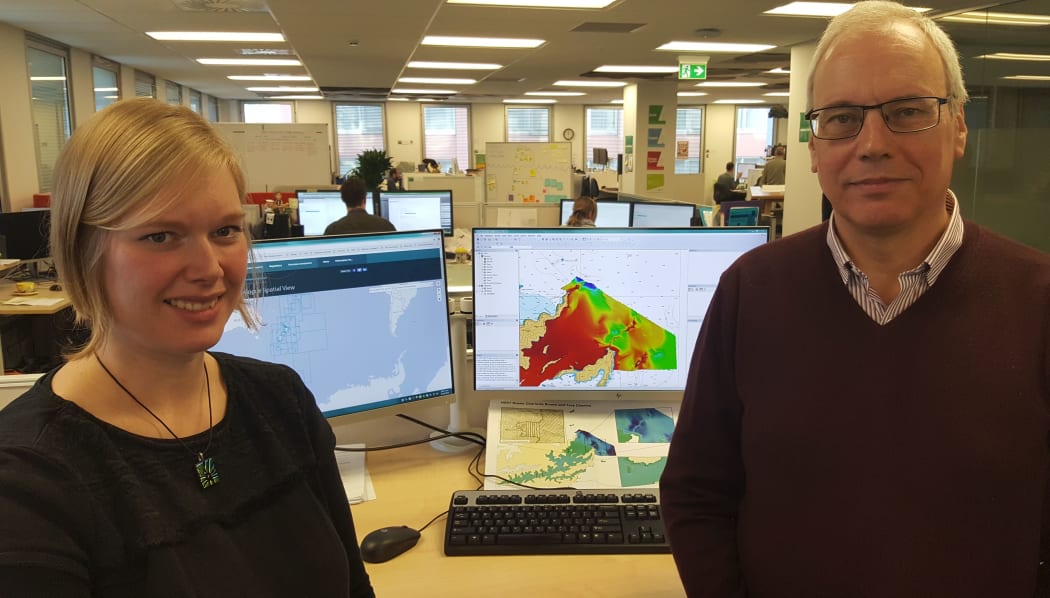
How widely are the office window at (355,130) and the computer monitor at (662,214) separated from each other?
11757 mm

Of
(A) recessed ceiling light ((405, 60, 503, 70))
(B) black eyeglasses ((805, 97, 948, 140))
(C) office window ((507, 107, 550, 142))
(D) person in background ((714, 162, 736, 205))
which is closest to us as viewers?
(B) black eyeglasses ((805, 97, 948, 140))

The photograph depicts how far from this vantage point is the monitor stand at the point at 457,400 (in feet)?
5.80

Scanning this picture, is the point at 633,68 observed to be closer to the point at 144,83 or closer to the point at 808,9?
the point at 808,9

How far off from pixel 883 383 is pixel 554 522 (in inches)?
25.1

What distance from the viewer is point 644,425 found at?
167 cm

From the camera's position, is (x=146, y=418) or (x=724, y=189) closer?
(x=146, y=418)

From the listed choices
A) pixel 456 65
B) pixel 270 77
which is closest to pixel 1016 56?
pixel 456 65

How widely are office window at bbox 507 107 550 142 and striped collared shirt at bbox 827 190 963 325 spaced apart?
16.0 m

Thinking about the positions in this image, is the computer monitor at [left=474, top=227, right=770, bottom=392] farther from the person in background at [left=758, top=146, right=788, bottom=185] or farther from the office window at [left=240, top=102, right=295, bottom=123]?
the office window at [left=240, top=102, right=295, bottom=123]

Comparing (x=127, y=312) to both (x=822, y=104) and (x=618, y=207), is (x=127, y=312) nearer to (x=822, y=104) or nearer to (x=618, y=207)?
(x=822, y=104)

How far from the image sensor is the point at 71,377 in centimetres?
89

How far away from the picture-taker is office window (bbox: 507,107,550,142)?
54.7ft

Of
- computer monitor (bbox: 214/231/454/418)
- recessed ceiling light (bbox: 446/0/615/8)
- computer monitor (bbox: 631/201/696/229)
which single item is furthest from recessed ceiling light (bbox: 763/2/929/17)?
computer monitor (bbox: 214/231/454/418)

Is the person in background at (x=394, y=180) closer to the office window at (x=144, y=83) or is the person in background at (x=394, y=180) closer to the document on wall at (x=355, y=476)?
the office window at (x=144, y=83)
